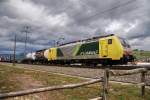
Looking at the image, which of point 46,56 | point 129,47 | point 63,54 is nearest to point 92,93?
point 129,47

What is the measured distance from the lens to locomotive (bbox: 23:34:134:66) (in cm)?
2790

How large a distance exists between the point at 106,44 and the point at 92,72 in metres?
8.27

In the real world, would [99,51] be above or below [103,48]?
below

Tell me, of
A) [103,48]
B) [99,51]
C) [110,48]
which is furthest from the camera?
[99,51]

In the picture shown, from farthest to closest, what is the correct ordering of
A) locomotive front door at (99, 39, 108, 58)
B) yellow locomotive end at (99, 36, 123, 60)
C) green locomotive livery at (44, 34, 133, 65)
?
locomotive front door at (99, 39, 108, 58)
green locomotive livery at (44, 34, 133, 65)
yellow locomotive end at (99, 36, 123, 60)

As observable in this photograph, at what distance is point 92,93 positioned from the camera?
11500mm

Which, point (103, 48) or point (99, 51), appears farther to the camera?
point (99, 51)

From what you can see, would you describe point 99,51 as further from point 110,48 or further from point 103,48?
point 110,48

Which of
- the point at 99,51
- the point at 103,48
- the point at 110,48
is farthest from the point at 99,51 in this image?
the point at 110,48

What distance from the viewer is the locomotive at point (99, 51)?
91.5 ft

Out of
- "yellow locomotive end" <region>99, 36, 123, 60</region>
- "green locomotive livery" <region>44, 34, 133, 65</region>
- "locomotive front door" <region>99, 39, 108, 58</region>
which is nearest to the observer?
"yellow locomotive end" <region>99, 36, 123, 60</region>

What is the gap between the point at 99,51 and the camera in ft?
99.1

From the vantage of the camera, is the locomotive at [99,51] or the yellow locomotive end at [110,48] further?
the locomotive at [99,51]

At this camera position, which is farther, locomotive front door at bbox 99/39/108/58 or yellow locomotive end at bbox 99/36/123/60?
locomotive front door at bbox 99/39/108/58
